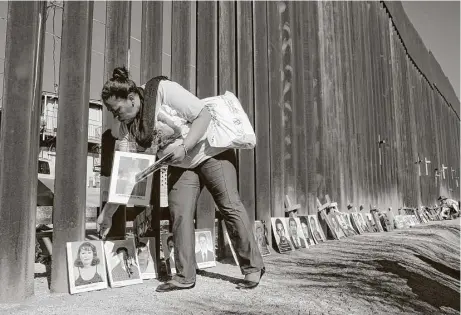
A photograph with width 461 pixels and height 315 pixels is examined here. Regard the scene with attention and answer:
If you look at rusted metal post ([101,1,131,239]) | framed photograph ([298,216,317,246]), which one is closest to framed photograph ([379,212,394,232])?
framed photograph ([298,216,317,246])

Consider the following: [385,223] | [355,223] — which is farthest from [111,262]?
[385,223]

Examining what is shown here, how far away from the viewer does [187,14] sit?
12.4 feet

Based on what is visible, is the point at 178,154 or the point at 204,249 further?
the point at 204,249

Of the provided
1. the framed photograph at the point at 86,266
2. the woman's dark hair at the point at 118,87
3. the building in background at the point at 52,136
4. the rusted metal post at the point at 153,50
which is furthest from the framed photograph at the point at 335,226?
the woman's dark hair at the point at 118,87

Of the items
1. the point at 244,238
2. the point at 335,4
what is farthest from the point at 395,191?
the point at 244,238

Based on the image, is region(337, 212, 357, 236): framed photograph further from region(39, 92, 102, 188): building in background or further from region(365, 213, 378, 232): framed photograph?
region(39, 92, 102, 188): building in background

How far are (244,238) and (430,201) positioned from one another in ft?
42.6

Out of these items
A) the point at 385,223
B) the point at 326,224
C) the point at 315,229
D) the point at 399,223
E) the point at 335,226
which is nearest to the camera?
the point at 315,229

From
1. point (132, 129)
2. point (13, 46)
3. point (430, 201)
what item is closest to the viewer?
point (13, 46)

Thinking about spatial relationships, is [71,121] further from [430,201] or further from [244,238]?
[430,201]

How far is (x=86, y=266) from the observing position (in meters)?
2.69

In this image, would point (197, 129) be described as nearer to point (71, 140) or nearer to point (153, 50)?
point (71, 140)

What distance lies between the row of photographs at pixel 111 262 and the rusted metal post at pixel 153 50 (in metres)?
0.17

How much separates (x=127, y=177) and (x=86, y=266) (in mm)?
577
